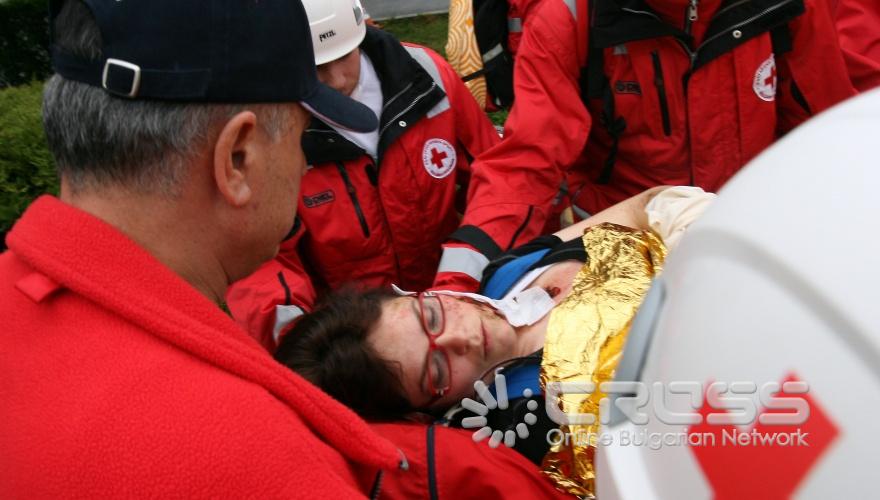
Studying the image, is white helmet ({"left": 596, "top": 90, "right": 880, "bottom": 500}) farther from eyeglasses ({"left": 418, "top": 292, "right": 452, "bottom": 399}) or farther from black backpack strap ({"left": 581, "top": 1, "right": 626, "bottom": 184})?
black backpack strap ({"left": 581, "top": 1, "right": 626, "bottom": 184})

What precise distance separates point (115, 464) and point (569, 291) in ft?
5.71

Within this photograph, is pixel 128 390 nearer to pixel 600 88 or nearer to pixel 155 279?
pixel 155 279

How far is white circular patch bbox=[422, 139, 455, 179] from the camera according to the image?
316 centimetres

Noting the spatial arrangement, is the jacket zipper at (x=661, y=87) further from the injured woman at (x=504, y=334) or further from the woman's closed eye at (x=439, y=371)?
the woman's closed eye at (x=439, y=371)

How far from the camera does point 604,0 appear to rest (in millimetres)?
2719

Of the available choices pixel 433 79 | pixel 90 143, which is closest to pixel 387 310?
pixel 433 79

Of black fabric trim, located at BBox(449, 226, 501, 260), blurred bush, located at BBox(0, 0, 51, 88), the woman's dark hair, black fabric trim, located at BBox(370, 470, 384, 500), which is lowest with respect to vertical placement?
blurred bush, located at BBox(0, 0, 51, 88)

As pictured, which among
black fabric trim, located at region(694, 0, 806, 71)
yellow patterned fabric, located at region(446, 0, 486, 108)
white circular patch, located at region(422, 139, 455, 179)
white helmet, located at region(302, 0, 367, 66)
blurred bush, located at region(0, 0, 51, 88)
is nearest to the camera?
black fabric trim, located at region(694, 0, 806, 71)

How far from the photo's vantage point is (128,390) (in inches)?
41.6

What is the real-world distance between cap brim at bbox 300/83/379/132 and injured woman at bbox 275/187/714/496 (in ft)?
3.07

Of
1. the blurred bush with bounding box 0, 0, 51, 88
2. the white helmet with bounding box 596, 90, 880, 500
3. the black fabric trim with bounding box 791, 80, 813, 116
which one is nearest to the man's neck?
the white helmet with bounding box 596, 90, 880, 500

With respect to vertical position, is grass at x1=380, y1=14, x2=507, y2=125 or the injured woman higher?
the injured woman

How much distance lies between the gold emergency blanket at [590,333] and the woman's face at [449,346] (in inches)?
12.4

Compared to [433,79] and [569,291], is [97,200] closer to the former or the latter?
[569,291]
